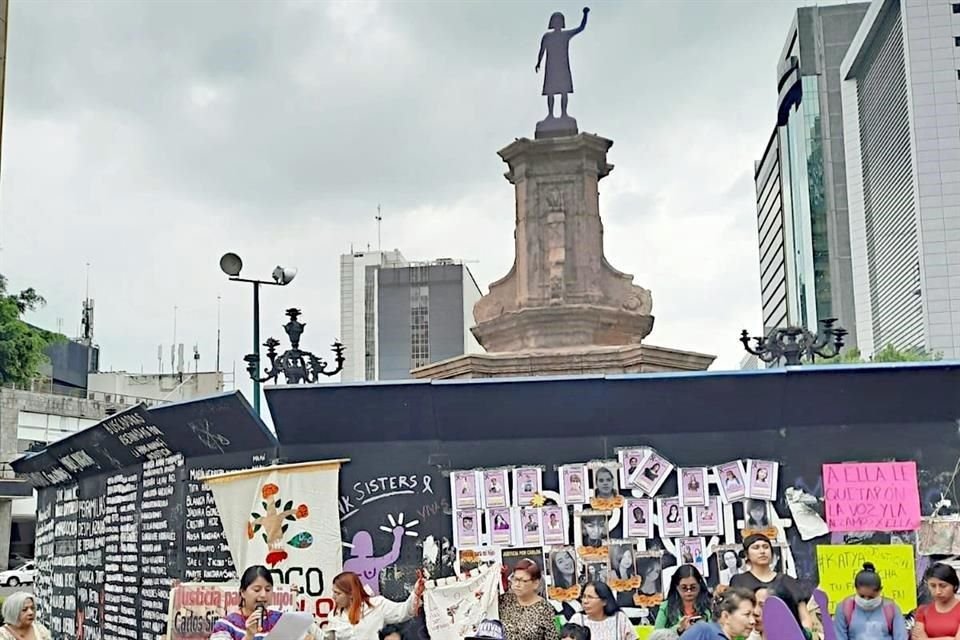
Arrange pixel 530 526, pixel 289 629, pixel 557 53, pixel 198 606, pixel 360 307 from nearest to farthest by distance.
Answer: pixel 289 629 < pixel 530 526 < pixel 198 606 < pixel 557 53 < pixel 360 307

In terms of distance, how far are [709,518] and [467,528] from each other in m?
1.73

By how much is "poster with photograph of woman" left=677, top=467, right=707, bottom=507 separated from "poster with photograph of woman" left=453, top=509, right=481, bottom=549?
4.83 ft

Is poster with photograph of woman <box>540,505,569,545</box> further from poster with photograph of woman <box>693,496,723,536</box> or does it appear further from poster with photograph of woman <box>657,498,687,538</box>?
poster with photograph of woman <box>693,496,723,536</box>

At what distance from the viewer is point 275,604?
7.66 metres

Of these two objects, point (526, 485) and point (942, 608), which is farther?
point (526, 485)

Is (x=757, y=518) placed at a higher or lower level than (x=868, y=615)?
higher

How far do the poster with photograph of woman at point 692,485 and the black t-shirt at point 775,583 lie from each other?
744mm

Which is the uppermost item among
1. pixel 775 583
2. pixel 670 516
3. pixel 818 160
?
pixel 818 160

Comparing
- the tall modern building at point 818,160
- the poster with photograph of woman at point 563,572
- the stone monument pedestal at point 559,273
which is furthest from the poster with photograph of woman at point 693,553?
the tall modern building at point 818,160

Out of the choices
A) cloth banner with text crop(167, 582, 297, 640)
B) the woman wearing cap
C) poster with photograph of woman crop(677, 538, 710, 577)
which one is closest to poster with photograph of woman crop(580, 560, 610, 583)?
poster with photograph of woman crop(677, 538, 710, 577)

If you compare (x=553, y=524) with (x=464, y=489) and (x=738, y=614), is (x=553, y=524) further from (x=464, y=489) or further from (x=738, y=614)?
(x=738, y=614)

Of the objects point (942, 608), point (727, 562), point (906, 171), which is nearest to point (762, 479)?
point (727, 562)

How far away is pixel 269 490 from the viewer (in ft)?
25.7

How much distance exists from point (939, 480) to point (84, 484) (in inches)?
335
